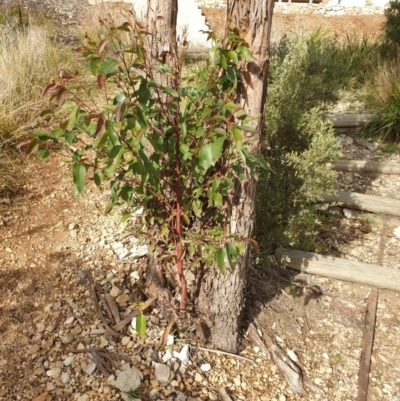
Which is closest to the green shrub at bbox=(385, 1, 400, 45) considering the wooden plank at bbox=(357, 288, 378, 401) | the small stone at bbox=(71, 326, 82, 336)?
the wooden plank at bbox=(357, 288, 378, 401)

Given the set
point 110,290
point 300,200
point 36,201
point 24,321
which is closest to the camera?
point 24,321

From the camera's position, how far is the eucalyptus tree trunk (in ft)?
6.10

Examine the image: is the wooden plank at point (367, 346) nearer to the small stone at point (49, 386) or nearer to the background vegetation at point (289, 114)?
the background vegetation at point (289, 114)

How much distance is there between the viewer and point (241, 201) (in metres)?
2.21

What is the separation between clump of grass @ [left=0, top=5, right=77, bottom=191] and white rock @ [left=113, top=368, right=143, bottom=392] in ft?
6.83

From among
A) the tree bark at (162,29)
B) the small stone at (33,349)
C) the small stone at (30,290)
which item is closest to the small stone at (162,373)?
the small stone at (33,349)

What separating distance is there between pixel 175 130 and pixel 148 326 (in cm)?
140

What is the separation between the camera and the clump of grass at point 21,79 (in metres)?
4.02

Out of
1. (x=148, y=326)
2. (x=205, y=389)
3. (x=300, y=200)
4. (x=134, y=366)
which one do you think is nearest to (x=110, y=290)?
(x=148, y=326)

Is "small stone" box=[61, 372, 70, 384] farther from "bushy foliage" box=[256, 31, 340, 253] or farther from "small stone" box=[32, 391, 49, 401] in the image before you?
"bushy foliage" box=[256, 31, 340, 253]

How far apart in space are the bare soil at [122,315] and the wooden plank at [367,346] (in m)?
0.04

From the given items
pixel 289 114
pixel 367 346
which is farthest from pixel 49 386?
pixel 289 114

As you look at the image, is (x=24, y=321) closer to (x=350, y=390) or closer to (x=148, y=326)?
(x=148, y=326)

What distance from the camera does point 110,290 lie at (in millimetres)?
2840
